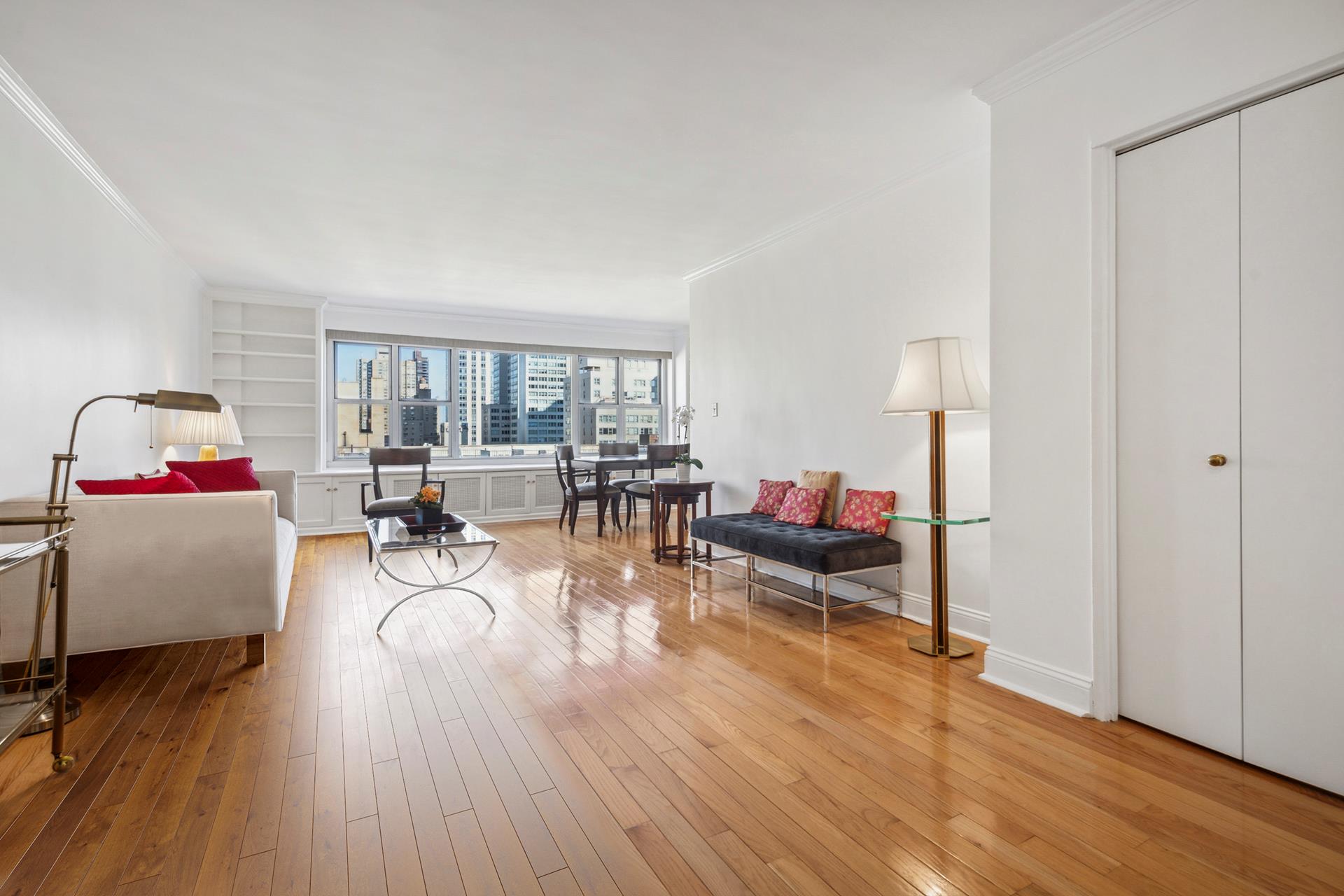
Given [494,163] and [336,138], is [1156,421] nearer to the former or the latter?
[494,163]

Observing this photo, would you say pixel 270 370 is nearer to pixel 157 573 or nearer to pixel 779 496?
pixel 157 573

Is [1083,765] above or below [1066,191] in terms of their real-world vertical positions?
below

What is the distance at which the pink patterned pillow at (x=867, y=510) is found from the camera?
3990mm

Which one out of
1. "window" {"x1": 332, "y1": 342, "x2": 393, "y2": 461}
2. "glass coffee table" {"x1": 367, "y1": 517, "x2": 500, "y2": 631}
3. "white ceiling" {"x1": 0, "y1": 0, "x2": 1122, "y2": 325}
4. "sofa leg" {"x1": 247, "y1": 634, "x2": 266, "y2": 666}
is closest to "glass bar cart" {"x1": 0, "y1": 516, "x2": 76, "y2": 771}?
"sofa leg" {"x1": 247, "y1": 634, "x2": 266, "y2": 666}

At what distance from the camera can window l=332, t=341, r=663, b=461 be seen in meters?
7.73

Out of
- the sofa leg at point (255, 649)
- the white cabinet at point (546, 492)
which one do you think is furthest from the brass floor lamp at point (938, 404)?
the white cabinet at point (546, 492)

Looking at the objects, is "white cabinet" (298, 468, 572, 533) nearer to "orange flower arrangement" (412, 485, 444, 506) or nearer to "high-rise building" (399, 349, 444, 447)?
"high-rise building" (399, 349, 444, 447)

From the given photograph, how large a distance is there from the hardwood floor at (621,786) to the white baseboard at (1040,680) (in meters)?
0.07

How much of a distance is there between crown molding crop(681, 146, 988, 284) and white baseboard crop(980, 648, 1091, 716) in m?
2.59

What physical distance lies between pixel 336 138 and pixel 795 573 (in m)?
3.96

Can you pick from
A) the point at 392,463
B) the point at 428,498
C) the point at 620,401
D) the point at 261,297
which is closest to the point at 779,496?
the point at 428,498

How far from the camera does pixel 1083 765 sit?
2152 millimetres

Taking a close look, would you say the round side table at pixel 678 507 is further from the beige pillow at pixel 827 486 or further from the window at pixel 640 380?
the window at pixel 640 380

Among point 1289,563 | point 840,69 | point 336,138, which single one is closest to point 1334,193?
point 1289,563
